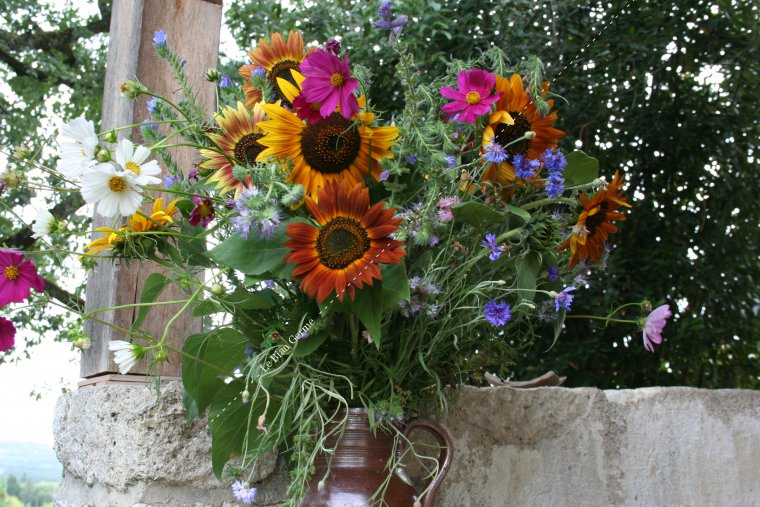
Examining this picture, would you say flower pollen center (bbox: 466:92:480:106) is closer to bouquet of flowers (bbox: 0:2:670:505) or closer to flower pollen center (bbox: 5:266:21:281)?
bouquet of flowers (bbox: 0:2:670:505)

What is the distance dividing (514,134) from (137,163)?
434mm

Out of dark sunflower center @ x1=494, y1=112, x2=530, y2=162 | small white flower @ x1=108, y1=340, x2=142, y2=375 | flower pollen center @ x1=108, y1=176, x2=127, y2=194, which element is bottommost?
small white flower @ x1=108, y1=340, x2=142, y2=375

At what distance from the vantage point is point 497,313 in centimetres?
91

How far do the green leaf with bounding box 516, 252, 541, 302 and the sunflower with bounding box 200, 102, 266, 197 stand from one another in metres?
0.35

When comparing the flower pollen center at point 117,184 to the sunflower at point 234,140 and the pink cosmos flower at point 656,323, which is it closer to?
the sunflower at point 234,140

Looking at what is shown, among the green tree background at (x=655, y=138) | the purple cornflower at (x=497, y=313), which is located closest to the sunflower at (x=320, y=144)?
the purple cornflower at (x=497, y=313)

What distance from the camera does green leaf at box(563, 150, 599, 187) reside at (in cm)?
101

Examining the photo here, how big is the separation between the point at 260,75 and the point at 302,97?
0.17 metres

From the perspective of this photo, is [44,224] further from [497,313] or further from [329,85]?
[497,313]

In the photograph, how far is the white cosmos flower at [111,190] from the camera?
2.74ft

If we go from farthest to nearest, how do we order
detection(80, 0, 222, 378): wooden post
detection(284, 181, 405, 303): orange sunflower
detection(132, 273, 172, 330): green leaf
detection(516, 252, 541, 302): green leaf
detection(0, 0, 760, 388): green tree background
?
detection(0, 0, 760, 388): green tree background < detection(80, 0, 222, 378): wooden post < detection(132, 273, 172, 330): green leaf < detection(516, 252, 541, 302): green leaf < detection(284, 181, 405, 303): orange sunflower

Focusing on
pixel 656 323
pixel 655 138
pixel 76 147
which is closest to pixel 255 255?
pixel 76 147

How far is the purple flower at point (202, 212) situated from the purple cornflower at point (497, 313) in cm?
36

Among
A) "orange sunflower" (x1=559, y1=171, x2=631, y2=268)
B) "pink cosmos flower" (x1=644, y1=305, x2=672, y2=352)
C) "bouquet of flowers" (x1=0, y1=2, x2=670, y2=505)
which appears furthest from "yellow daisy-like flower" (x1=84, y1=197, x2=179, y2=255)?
"pink cosmos flower" (x1=644, y1=305, x2=672, y2=352)
